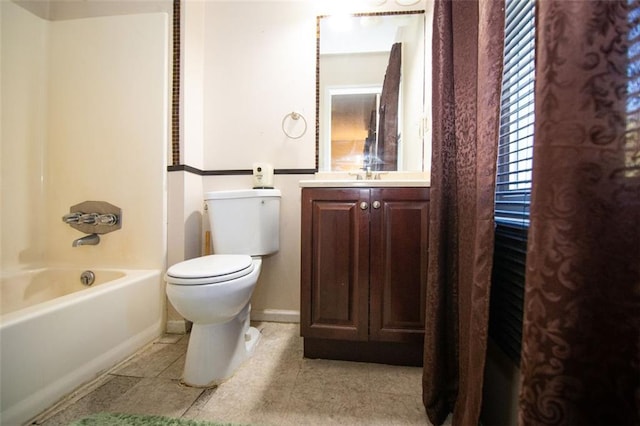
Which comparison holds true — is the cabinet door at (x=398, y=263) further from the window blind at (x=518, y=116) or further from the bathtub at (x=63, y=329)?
the bathtub at (x=63, y=329)

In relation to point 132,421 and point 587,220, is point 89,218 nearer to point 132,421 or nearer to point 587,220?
point 132,421

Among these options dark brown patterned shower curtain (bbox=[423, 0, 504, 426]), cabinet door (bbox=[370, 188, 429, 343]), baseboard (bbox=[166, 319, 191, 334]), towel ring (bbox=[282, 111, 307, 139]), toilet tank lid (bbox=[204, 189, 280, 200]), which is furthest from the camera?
towel ring (bbox=[282, 111, 307, 139])

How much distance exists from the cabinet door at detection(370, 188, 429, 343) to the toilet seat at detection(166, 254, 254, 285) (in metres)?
0.59

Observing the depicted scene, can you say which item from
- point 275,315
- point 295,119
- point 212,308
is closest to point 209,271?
point 212,308

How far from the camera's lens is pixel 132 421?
87 centimetres

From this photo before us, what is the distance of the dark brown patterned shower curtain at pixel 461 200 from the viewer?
0.63m

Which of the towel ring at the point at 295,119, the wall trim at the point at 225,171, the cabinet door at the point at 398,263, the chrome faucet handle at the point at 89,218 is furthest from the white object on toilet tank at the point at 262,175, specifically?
the chrome faucet handle at the point at 89,218

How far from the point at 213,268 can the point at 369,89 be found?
139cm

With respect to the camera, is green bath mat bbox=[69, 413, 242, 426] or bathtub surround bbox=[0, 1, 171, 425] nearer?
green bath mat bbox=[69, 413, 242, 426]

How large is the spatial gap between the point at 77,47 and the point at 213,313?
1893 millimetres

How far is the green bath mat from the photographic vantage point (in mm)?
865

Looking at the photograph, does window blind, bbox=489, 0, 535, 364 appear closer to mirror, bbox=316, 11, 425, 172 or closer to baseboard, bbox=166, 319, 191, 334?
mirror, bbox=316, 11, 425, 172

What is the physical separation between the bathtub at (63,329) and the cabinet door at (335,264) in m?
0.90

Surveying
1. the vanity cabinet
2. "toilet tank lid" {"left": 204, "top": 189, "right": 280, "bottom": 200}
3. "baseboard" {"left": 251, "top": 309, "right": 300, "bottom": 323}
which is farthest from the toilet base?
"toilet tank lid" {"left": 204, "top": 189, "right": 280, "bottom": 200}
